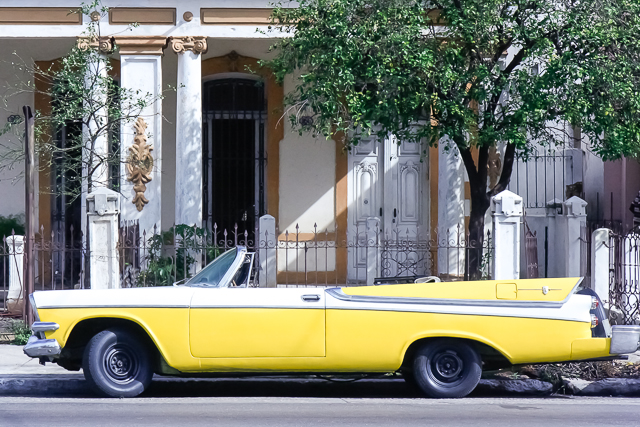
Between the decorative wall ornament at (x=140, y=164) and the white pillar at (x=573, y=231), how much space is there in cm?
658

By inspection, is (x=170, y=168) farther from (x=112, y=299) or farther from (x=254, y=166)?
(x=112, y=299)

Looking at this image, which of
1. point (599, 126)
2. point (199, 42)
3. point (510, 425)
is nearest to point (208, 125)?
point (199, 42)

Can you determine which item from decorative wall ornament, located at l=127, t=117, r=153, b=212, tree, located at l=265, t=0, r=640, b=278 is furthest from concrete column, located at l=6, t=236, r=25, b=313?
tree, located at l=265, t=0, r=640, b=278

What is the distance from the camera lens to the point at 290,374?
704 centimetres

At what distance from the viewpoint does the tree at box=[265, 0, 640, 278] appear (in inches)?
379

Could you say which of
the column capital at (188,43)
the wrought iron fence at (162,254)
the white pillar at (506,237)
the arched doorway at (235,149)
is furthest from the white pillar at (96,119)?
the white pillar at (506,237)

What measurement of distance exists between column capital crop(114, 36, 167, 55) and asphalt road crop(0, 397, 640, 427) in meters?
7.13

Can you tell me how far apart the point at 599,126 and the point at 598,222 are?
20.9 feet

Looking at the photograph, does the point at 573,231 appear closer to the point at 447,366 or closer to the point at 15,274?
the point at 447,366

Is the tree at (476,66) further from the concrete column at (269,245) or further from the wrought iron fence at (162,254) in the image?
the concrete column at (269,245)

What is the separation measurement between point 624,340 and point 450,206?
680 cm

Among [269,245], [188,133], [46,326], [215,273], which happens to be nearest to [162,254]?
[269,245]

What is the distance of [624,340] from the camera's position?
22.1 feet

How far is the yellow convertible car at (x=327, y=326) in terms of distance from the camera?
6.82 meters
